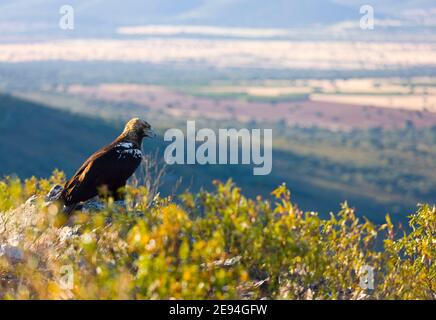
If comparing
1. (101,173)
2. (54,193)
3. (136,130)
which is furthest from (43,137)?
(101,173)

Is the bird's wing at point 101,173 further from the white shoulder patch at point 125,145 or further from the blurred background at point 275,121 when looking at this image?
the blurred background at point 275,121

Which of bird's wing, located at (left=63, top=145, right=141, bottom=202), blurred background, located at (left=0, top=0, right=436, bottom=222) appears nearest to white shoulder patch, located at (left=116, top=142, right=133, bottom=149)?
bird's wing, located at (left=63, top=145, right=141, bottom=202)

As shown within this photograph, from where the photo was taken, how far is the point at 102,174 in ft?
37.6

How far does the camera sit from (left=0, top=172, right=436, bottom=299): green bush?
7586 millimetres

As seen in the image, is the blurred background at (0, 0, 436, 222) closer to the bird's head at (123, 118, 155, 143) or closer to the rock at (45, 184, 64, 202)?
the bird's head at (123, 118, 155, 143)

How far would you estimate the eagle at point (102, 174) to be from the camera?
37.2 ft

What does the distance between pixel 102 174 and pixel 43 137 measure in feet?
229

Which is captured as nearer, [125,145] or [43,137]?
[125,145]

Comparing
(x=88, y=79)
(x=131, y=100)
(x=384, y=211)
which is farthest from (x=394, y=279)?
(x=88, y=79)

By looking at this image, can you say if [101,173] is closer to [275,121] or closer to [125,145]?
[125,145]

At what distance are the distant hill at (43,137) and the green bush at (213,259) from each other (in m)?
58.5

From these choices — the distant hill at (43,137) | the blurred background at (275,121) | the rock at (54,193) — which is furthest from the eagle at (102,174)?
the distant hill at (43,137)

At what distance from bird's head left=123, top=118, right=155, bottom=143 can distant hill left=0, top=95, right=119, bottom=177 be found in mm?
55660
